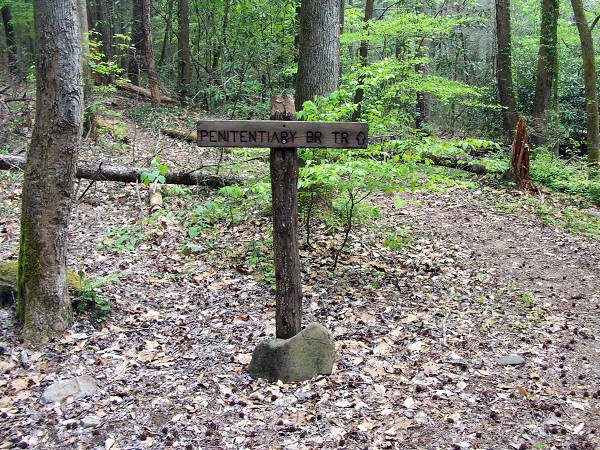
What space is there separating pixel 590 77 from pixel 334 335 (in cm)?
1131

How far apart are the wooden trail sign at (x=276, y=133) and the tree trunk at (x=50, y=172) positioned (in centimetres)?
140

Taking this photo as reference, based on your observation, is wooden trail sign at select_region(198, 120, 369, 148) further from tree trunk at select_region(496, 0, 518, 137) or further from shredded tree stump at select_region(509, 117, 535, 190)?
tree trunk at select_region(496, 0, 518, 137)

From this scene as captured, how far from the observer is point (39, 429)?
12.2ft

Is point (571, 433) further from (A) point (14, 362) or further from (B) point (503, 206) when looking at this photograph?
(B) point (503, 206)

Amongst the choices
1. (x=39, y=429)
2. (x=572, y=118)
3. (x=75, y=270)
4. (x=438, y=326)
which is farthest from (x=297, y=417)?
(x=572, y=118)

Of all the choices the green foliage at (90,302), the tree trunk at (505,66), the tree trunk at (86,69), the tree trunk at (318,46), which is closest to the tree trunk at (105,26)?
the tree trunk at (86,69)

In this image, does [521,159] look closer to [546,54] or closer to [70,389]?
[546,54]

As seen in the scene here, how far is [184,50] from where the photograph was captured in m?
16.0

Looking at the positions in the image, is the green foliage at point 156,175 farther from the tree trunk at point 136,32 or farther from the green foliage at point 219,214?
the tree trunk at point 136,32

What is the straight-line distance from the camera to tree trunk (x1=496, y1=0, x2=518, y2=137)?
15.4m

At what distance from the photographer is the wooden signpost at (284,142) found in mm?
4105

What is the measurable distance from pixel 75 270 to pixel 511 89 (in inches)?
588

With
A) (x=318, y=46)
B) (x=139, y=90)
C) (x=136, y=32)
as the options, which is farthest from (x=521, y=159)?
(x=136, y=32)

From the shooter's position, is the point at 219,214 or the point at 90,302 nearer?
the point at 90,302
